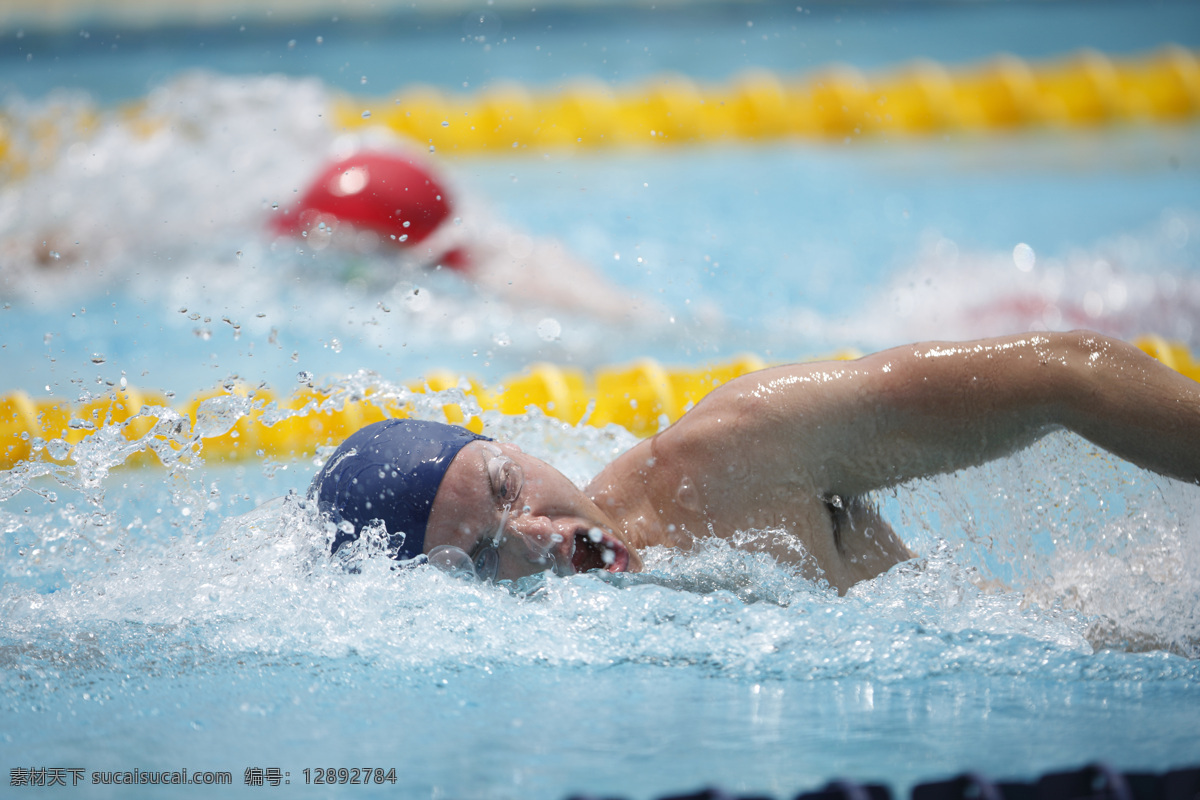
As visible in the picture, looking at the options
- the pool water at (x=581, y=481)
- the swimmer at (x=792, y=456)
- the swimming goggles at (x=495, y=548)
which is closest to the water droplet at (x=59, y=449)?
the pool water at (x=581, y=481)

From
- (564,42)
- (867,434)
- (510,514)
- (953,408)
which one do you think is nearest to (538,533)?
(510,514)

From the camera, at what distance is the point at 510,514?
185cm

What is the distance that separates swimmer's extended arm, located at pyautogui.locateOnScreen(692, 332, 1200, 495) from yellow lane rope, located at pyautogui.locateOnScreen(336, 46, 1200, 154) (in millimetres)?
4495

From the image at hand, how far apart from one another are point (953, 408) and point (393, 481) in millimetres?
939

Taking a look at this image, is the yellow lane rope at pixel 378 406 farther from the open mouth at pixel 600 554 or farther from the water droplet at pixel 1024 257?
the water droplet at pixel 1024 257

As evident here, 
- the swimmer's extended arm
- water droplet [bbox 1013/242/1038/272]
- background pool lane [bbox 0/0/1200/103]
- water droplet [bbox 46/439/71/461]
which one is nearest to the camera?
the swimmer's extended arm

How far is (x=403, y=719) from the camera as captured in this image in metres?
1.68

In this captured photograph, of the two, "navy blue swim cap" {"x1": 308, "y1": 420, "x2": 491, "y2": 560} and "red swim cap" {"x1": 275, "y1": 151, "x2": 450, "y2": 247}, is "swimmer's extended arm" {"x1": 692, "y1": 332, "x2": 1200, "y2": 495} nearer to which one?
"navy blue swim cap" {"x1": 308, "y1": 420, "x2": 491, "y2": 560}

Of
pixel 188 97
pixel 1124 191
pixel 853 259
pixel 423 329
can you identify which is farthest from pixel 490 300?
pixel 1124 191

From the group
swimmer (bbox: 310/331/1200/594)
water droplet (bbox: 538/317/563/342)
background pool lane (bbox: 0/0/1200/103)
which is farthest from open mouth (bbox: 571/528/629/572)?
background pool lane (bbox: 0/0/1200/103)

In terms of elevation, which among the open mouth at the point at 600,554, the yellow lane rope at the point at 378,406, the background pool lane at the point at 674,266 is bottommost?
the open mouth at the point at 600,554

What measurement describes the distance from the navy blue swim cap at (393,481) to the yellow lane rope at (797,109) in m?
4.47

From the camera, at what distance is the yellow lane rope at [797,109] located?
6.03 metres

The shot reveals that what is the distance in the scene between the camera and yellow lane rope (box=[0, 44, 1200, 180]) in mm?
6027
